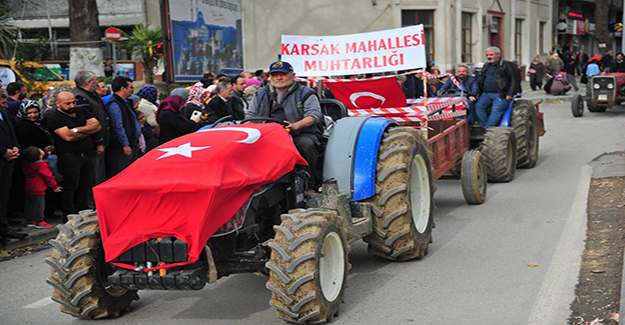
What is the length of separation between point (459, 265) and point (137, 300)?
3044 millimetres

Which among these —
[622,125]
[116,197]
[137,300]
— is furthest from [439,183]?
[622,125]

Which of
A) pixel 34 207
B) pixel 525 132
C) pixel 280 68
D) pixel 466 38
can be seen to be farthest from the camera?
pixel 466 38

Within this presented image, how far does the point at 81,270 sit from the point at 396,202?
2886mm

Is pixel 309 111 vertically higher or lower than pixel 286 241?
higher

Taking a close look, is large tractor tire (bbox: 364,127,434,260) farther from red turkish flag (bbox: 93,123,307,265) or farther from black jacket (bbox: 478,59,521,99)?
black jacket (bbox: 478,59,521,99)

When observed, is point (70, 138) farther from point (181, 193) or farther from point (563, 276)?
point (563, 276)

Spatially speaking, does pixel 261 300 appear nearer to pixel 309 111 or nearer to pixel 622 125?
pixel 309 111

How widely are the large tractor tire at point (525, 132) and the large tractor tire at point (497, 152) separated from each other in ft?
2.35

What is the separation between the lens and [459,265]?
23.4ft

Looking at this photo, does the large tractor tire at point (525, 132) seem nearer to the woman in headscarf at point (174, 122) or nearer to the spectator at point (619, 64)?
the woman in headscarf at point (174, 122)

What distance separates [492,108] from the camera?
13.3 metres

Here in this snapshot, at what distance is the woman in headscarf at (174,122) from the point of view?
34.7 feet

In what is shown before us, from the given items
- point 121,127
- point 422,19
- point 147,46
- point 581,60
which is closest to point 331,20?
point 422,19

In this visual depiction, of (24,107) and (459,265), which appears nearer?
(459,265)
